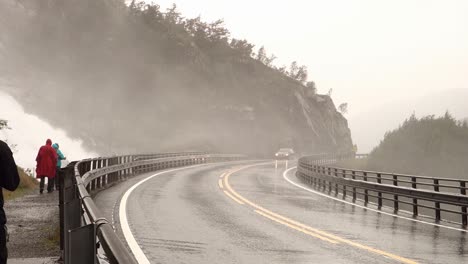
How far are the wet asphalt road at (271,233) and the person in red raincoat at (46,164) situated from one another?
194cm

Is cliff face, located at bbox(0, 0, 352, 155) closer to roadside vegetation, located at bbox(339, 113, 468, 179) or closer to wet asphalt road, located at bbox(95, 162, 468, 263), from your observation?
roadside vegetation, located at bbox(339, 113, 468, 179)

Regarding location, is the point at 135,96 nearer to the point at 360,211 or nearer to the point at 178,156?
the point at 178,156

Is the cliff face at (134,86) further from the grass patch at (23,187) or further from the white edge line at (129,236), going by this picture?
the white edge line at (129,236)

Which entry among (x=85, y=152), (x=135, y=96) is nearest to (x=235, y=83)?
(x=135, y=96)

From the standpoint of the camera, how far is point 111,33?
292 ft

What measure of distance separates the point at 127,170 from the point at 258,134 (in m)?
70.8

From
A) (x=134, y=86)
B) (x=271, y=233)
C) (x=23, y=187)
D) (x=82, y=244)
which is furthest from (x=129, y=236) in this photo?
(x=134, y=86)

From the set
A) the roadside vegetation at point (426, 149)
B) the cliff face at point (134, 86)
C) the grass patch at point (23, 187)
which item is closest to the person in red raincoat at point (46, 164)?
the grass patch at point (23, 187)

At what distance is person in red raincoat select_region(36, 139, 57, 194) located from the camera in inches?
736

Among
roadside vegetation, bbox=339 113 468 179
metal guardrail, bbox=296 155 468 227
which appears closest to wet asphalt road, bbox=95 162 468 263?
metal guardrail, bbox=296 155 468 227

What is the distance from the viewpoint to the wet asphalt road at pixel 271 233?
9.01 meters

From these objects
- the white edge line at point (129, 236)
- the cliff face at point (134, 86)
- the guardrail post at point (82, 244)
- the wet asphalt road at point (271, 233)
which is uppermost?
the cliff face at point (134, 86)

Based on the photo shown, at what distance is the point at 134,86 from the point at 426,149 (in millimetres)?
45467

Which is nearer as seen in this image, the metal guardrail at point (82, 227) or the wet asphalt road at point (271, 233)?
the metal guardrail at point (82, 227)
